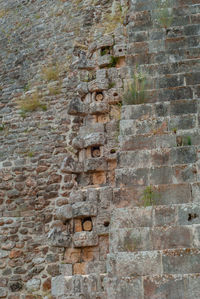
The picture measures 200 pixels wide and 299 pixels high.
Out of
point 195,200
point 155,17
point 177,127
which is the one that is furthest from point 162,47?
point 195,200

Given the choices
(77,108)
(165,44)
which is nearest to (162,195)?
(77,108)

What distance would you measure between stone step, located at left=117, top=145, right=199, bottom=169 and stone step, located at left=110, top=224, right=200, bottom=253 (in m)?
0.61

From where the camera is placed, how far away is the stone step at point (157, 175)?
13.5ft

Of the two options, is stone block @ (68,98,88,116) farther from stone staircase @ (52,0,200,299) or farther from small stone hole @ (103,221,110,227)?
small stone hole @ (103,221,110,227)

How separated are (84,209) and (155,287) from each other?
1.14m

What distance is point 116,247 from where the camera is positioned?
3838mm

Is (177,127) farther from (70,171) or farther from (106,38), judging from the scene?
(106,38)

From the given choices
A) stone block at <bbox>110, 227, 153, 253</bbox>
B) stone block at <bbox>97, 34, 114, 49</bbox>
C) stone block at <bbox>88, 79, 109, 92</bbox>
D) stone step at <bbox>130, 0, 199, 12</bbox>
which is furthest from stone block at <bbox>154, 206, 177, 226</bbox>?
stone step at <bbox>130, 0, 199, 12</bbox>

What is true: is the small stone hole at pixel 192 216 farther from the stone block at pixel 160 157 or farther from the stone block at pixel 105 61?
the stone block at pixel 105 61

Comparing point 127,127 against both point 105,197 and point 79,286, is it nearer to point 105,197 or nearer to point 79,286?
point 105,197

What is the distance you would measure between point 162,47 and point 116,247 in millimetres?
2293

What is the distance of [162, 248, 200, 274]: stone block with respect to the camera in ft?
11.6

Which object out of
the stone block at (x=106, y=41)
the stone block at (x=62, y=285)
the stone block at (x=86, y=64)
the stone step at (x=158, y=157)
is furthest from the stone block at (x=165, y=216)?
the stone block at (x=106, y=41)

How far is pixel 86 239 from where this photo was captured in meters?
4.35
